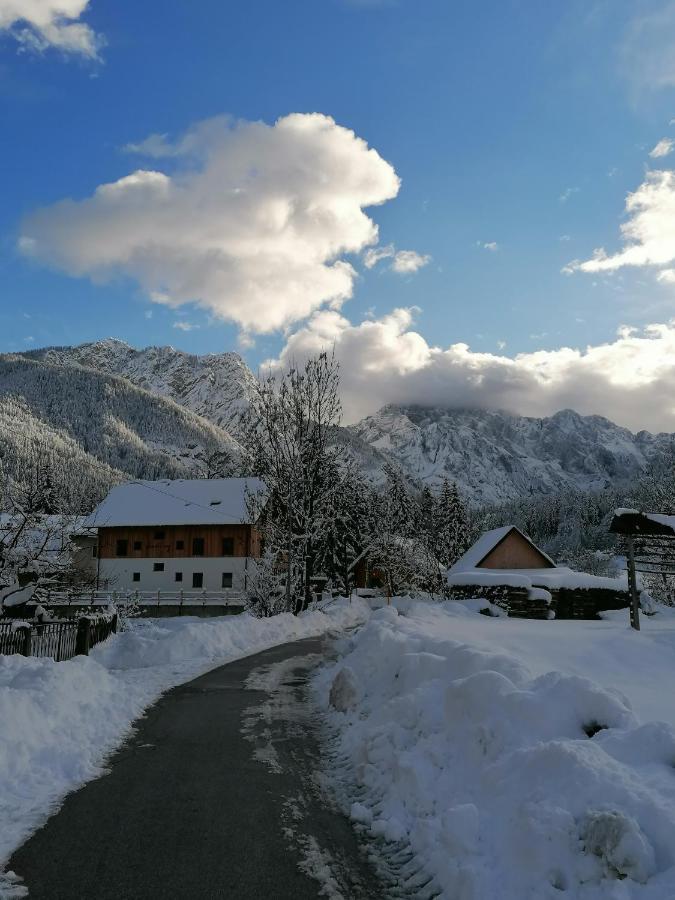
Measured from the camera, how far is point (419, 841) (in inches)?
215

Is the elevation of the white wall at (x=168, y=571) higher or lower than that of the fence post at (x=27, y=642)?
lower

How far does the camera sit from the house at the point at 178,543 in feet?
182

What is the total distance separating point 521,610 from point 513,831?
2817cm

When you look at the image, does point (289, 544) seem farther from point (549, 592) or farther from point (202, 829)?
point (202, 829)

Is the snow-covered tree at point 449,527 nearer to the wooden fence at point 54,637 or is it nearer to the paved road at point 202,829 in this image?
the wooden fence at point 54,637

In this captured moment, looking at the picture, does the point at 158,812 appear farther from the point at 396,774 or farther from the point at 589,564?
the point at 589,564

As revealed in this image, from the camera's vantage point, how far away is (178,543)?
56719 millimetres

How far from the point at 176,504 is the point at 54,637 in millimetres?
43036

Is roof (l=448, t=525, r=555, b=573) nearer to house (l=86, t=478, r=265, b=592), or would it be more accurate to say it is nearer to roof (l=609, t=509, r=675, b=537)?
house (l=86, t=478, r=265, b=592)

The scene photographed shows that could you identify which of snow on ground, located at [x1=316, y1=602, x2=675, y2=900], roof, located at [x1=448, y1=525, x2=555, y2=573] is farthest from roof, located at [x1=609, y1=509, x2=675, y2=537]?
roof, located at [x1=448, y1=525, x2=555, y2=573]

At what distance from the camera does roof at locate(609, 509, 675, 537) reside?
1747cm

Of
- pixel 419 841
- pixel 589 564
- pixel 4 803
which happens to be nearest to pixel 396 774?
pixel 419 841

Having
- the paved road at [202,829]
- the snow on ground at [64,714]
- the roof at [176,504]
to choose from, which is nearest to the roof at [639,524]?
the paved road at [202,829]

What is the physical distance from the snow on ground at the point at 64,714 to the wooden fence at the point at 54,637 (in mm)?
670
